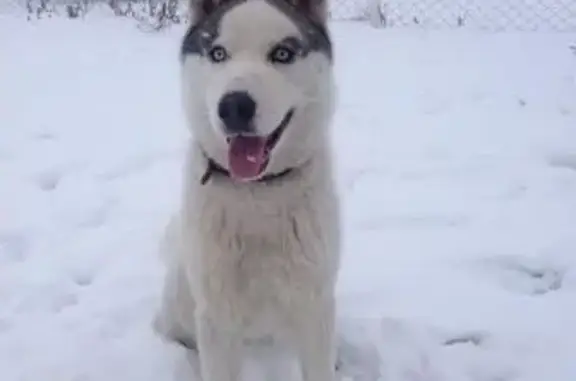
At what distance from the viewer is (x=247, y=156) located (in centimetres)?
229

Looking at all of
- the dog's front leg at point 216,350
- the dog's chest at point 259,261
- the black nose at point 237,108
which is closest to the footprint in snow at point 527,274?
the dog's chest at point 259,261

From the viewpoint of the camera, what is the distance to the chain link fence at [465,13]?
835 centimetres

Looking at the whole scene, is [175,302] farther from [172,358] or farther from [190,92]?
[190,92]

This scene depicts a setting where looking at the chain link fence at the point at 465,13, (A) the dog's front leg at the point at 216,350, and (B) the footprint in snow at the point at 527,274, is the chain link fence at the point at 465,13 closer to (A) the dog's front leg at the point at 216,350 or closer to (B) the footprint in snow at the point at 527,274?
(B) the footprint in snow at the point at 527,274

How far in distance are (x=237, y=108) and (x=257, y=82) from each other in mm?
100

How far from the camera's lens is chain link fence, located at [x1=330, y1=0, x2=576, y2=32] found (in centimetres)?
835

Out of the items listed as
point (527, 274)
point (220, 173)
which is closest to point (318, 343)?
point (220, 173)

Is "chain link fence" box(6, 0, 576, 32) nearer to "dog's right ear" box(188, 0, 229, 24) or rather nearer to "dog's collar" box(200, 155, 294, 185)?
"dog's right ear" box(188, 0, 229, 24)

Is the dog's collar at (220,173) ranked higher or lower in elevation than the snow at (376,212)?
higher

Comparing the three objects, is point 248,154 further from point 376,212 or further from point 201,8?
point 376,212

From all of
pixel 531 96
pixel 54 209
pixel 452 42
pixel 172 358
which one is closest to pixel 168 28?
pixel 452 42

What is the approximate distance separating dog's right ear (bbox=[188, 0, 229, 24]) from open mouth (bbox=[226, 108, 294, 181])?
0.41 meters

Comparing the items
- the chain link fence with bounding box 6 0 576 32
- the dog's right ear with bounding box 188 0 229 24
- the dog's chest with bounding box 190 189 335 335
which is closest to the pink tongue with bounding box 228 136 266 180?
the dog's chest with bounding box 190 189 335 335

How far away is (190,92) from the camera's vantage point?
7.87 ft
